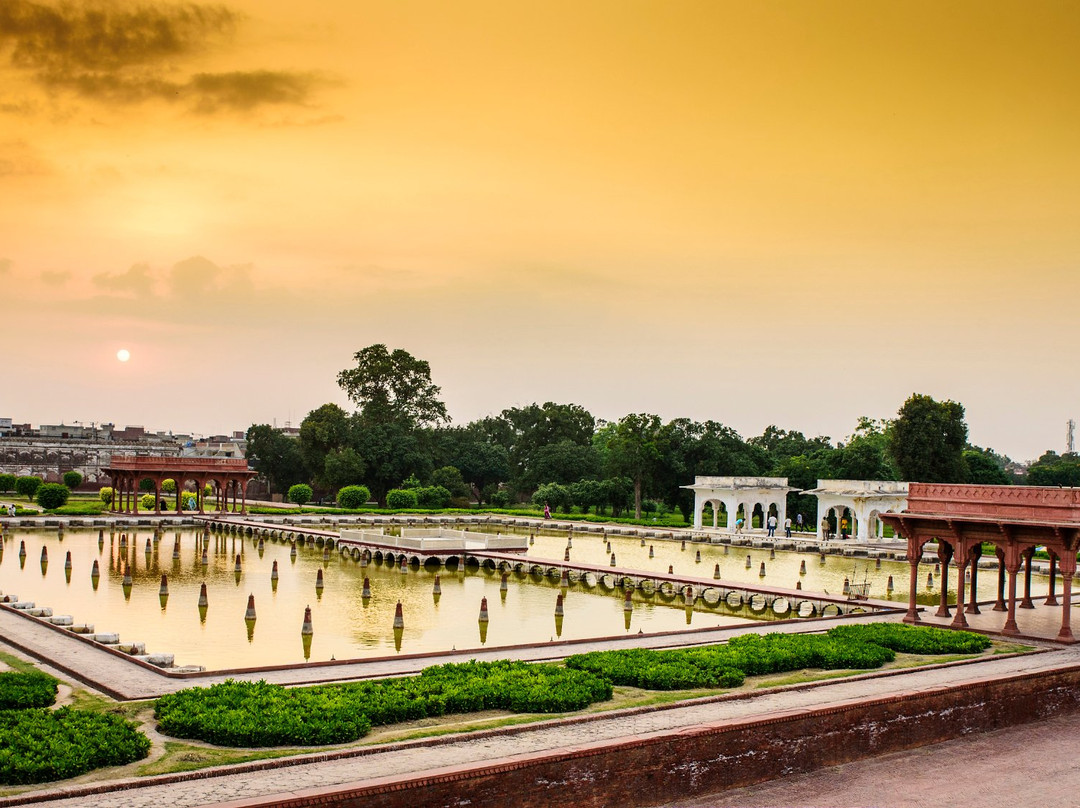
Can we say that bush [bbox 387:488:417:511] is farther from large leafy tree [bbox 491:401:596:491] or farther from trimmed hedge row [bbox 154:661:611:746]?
trimmed hedge row [bbox 154:661:611:746]

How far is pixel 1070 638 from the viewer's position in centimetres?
2141

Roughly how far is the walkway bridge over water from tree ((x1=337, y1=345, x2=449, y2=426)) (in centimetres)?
3168

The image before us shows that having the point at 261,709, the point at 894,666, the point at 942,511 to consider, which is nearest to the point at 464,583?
the point at 942,511

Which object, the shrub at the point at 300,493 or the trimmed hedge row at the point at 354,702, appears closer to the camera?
the trimmed hedge row at the point at 354,702

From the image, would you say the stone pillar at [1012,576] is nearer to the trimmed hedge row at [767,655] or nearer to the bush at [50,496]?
the trimmed hedge row at [767,655]

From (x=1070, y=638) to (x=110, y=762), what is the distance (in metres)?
17.9

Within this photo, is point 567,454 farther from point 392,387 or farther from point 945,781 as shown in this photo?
point 945,781

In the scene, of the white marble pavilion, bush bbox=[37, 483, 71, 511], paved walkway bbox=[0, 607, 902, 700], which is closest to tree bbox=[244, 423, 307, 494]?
bush bbox=[37, 483, 71, 511]

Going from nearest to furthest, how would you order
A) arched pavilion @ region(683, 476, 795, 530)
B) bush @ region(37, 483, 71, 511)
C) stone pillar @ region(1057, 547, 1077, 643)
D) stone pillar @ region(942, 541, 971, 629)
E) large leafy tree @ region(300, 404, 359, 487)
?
stone pillar @ region(1057, 547, 1077, 643)
stone pillar @ region(942, 541, 971, 629)
arched pavilion @ region(683, 476, 795, 530)
bush @ region(37, 483, 71, 511)
large leafy tree @ region(300, 404, 359, 487)

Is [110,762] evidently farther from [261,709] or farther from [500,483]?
[500,483]

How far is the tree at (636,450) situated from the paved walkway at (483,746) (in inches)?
1962

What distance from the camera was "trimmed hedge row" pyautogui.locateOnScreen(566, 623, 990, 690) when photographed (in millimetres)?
16719

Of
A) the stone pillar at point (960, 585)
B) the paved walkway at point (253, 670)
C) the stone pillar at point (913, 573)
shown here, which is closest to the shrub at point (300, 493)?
the paved walkway at point (253, 670)

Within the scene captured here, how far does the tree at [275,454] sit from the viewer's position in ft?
285
